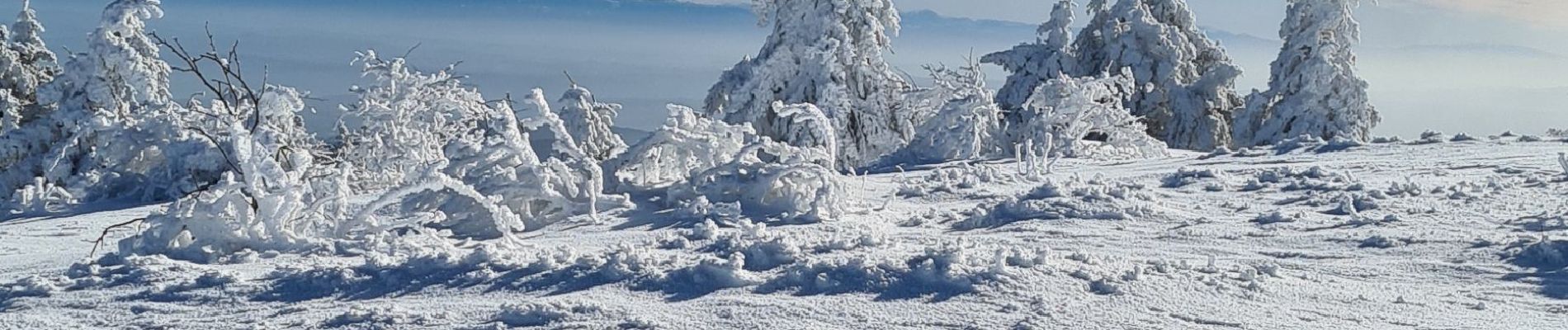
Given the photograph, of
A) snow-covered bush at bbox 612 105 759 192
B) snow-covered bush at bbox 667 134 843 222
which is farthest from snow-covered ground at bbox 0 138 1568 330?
snow-covered bush at bbox 612 105 759 192

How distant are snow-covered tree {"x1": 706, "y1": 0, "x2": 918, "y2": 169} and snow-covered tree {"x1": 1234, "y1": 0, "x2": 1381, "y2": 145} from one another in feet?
31.1

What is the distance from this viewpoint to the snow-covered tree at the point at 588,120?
2441cm

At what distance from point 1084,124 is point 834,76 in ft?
21.7

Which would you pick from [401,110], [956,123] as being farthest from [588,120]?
[956,123]

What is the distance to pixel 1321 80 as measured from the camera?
2755cm

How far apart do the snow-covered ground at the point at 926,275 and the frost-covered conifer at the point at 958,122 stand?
806cm

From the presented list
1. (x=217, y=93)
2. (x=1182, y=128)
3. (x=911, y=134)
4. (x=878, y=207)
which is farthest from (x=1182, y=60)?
(x=217, y=93)

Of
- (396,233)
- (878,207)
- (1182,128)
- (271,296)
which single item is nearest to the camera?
(271,296)

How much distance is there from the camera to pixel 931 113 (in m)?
25.1

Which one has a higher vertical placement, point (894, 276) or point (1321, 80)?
point (1321, 80)

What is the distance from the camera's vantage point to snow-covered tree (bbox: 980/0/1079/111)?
30703 mm

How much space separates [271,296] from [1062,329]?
446cm

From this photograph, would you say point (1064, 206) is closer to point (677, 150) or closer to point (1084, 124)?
point (677, 150)

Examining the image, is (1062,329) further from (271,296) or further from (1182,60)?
(1182,60)
